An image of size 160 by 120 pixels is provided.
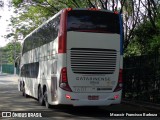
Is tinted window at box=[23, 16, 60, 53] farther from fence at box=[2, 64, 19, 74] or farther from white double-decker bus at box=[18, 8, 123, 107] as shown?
fence at box=[2, 64, 19, 74]

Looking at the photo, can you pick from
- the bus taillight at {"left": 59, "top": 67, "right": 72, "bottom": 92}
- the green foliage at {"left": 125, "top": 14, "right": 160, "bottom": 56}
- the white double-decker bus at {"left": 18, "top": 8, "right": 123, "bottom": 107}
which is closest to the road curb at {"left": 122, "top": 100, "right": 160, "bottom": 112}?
the white double-decker bus at {"left": 18, "top": 8, "right": 123, "bottom": 107}

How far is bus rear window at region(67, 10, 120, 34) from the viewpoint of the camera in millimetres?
13422

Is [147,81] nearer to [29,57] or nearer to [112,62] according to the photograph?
[112,62]

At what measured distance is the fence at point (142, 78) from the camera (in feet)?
52.5

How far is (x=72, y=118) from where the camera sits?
12625 millimetres

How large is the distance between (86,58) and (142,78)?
4.88 m

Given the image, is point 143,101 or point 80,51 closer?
point 80,51

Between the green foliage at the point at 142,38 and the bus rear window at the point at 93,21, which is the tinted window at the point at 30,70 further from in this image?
the green foliage at the point at 142,38

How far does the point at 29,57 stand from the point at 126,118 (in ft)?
29.6

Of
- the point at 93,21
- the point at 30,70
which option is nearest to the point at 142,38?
the point at 30,70

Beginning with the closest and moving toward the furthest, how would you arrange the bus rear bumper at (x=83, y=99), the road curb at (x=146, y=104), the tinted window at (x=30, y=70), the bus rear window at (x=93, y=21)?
1. the bus rear bumper at (x=83, y=99)
2. the bus rear window at (x=93, y=21)
3. the road curb at (x=146, y=104)
4. the tinted window at (x=30, y=70)

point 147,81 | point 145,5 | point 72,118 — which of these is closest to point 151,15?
point 145,5

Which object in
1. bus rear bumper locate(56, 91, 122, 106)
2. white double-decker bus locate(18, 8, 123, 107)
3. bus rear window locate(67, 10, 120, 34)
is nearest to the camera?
bus rear bumper locate(56, 91, 122, 106)

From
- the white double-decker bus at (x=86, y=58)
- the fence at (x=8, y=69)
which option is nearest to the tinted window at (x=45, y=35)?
the white double-decker bus at (x=86, y=58)
